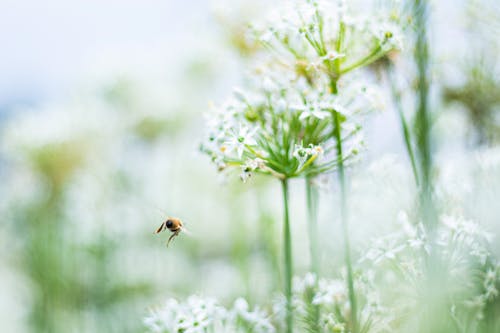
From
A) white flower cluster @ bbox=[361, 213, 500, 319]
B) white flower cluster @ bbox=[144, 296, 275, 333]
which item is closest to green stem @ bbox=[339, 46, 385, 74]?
white flower cluster @ bbox=[361, 213, 500, 319]

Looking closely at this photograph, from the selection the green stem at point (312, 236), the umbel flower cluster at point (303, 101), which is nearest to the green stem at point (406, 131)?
the umbel flower cluster at point (303, 101)

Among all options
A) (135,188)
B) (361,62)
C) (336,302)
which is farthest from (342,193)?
(135,188)

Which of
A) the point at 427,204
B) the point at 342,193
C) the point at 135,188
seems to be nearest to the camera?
the point at 427,204

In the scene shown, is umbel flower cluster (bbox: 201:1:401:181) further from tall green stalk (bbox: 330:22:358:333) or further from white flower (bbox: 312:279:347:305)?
white flower (bbox: 312:279:347:305)

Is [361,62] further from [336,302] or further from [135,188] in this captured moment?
[135,188]

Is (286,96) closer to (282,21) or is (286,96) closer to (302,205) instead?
(282,21)
